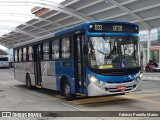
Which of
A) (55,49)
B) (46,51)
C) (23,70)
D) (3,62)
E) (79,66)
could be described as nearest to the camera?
(79,66)

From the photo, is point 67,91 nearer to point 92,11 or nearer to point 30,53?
point 30,53

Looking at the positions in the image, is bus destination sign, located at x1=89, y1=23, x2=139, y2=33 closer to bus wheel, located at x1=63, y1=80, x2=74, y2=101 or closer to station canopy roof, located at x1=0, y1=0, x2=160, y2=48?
bus wheel, located at x1=63, y1=80, x2=74, y2=101

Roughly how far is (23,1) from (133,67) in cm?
3168

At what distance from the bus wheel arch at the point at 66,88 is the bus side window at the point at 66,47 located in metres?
0.93

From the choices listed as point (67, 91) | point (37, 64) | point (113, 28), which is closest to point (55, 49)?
point (67, 91)

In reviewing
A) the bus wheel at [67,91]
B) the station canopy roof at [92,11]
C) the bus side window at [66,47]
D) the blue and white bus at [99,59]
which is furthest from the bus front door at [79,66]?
the station canopy roof at [92,11]

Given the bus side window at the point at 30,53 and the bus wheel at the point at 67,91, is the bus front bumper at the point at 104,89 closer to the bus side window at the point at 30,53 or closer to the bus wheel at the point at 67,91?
the bus wheel at the point at 67,91

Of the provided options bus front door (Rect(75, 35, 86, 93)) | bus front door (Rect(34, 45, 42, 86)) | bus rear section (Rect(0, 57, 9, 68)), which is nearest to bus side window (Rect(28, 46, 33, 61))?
bus front door (Rect(34, 45, 42, 86))

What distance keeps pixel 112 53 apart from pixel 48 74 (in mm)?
4633

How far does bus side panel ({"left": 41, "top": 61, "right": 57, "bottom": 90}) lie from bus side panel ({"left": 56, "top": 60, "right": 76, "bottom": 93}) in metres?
0.55

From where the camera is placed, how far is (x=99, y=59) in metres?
10.6

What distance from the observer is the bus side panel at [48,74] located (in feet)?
45.5

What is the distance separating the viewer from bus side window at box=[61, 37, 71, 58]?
12070 mm

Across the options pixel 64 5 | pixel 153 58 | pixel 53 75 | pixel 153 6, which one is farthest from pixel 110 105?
pixel 64 5
